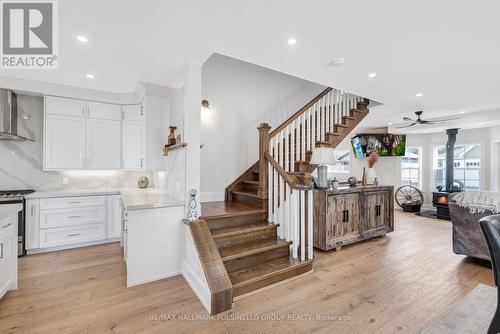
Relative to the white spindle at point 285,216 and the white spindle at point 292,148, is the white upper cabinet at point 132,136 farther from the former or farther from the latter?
the white spindle at point 292,148

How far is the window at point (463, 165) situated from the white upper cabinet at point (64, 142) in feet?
30.1

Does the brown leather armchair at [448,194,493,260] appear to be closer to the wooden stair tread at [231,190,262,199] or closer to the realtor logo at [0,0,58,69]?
the wooden stair tread at [231,190,262,199]

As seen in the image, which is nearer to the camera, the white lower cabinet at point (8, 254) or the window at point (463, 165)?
the white lower cabinet at point (8, 254)

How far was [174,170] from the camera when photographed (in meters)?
3.17

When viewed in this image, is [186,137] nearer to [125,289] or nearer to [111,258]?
[125,289]

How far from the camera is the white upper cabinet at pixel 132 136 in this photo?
3.90 metres

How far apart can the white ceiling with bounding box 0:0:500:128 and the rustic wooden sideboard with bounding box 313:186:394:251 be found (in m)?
1.80

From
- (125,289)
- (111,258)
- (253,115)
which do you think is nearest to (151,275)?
(125,289)

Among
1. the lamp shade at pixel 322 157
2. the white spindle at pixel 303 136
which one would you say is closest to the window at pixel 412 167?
the white spindle at pixel 303 136

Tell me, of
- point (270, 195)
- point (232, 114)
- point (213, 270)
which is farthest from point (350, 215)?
point (232, 114)

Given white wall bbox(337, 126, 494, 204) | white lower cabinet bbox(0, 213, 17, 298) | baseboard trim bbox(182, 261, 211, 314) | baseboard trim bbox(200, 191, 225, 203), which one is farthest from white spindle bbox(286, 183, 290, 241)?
white wall bbox(337, 126, 494, 204)

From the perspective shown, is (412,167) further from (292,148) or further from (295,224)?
(295,224)

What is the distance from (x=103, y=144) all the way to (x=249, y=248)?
3178 millimetres

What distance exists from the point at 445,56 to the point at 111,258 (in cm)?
502
